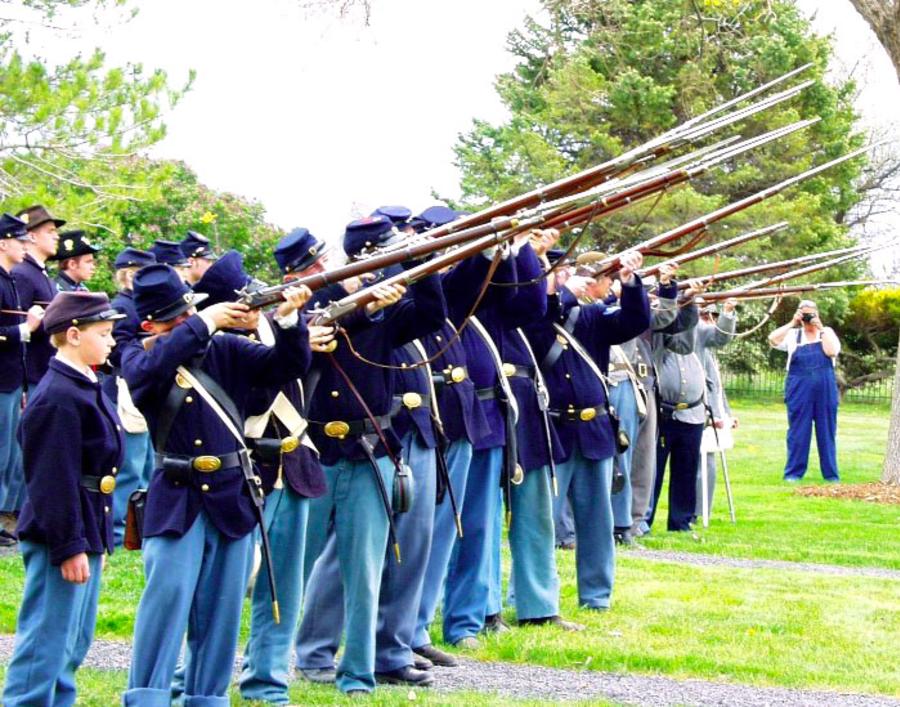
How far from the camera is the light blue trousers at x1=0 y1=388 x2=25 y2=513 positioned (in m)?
10.4

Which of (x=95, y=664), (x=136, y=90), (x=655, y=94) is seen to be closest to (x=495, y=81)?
(x=655, y=94)

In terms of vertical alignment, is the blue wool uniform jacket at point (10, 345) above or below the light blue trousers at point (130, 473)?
above

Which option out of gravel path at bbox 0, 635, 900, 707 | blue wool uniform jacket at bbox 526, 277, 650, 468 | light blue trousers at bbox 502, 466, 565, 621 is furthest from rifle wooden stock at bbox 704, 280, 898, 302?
gravel path at bbox 0, 635, 900, 707

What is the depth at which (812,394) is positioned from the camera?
59.7ft

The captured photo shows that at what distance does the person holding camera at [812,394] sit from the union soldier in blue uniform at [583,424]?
28.8 feet

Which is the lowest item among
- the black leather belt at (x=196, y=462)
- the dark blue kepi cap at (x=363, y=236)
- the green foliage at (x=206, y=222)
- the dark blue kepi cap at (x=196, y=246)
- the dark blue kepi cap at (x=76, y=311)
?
the black leather belt at (x=196, y=462)

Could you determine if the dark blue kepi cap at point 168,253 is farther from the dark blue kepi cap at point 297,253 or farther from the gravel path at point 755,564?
the gravel path at point 755,564

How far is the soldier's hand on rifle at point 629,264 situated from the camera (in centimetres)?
895

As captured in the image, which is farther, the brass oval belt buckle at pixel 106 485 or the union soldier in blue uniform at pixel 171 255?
the union soldier in blue uniform at pixel 171 255

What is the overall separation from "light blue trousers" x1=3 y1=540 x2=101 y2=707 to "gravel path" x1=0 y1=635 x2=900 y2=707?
1505 millimetres

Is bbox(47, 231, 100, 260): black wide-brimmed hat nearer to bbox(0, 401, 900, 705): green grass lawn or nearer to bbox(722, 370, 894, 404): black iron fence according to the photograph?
bbox(0, 401, 900, 705): green grass lawn

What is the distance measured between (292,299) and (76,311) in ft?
2.99

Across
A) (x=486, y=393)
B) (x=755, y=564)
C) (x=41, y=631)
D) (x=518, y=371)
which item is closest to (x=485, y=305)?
(x=486, y=393)

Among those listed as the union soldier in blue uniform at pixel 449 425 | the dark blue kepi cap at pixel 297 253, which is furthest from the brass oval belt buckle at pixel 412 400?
the dark blue kepi cap at pixel 297 253
